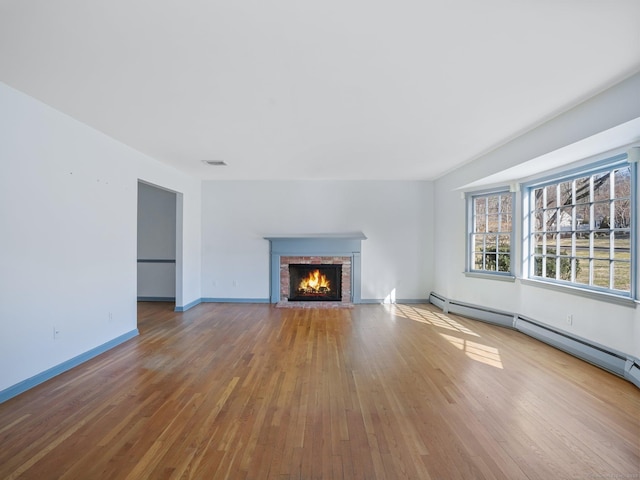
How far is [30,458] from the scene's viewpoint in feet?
6.21

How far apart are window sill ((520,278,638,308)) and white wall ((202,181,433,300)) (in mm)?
2396

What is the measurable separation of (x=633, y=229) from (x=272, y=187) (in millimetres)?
5451

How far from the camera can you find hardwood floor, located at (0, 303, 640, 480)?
6.02 ft

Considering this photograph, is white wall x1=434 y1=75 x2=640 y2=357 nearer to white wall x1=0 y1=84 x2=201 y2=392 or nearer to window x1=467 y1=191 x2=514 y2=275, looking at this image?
window x1=467 y1=191 x2=514 y2=275

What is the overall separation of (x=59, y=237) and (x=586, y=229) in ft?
19.1

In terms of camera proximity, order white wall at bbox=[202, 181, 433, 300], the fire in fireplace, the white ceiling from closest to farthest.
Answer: the white ceiling, white wall at bbox=[202, 181, 433, 300], the fire in fireplace

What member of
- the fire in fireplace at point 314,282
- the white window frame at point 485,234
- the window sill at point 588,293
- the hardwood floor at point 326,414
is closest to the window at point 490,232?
the white window frame at point 485,234

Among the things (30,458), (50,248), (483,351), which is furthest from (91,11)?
(483,351)

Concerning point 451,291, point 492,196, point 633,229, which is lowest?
point 451,291

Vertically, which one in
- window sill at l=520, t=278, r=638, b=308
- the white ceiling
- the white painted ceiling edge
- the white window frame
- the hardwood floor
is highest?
the white ceiling

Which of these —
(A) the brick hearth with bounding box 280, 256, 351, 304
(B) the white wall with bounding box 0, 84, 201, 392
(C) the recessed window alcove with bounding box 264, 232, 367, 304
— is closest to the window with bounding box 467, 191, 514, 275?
(C) the recessed window alcove with bounding box 264, 232, 367, 304

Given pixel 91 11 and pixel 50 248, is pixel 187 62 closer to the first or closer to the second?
pixel 91 11

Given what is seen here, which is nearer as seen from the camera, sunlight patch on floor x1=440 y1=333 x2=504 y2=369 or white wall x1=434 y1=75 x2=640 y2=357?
white wall x1=434 y1=75 x2=640 y2=357

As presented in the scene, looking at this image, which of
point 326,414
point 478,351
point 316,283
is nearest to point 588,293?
point 478,351
